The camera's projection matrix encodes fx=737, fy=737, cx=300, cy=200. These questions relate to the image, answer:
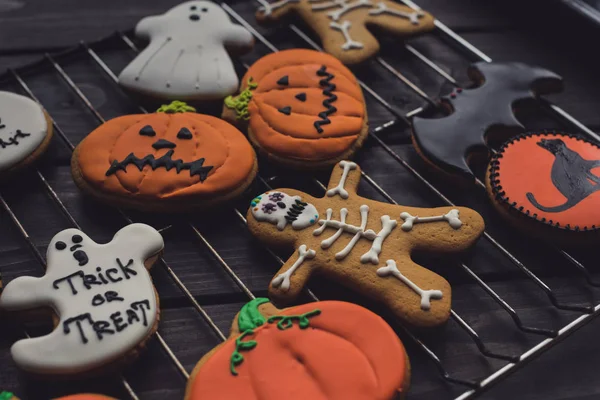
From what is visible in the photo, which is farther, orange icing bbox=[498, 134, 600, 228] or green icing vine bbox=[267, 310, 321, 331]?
orange icing bbox=[498, 134, 600, 228]

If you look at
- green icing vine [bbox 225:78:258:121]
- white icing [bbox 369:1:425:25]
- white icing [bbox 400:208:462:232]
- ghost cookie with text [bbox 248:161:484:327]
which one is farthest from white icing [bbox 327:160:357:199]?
white icing [bbox 369:1:425:25]

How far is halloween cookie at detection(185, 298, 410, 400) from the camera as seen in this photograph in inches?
42.4

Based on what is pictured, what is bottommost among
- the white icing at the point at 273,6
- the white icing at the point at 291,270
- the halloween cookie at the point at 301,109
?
the white icing at the point at 291,270

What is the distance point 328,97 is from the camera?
1.50 meters

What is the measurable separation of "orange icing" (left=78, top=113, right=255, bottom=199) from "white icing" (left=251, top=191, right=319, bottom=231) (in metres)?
0.07

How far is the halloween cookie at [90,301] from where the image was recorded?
111 centimetres

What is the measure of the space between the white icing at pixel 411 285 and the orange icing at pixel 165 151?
0.32m

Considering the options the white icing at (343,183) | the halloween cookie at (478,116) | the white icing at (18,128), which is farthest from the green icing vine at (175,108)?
the halloween cookie at (478,116)

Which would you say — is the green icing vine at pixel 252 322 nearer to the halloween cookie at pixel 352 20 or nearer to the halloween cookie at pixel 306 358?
the halloween cookie at pixel 306 358

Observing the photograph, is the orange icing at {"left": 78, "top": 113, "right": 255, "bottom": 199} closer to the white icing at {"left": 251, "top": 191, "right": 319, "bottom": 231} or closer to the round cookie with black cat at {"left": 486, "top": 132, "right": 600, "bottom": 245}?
the white icing at {"left": 251, "top": 191, "right": 319, "bottom": 231}

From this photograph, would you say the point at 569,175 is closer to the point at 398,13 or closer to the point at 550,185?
the point at 550,185

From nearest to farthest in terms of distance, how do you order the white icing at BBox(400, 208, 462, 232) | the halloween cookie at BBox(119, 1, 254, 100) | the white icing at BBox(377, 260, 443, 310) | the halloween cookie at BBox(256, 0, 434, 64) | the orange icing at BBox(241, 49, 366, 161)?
the white icing at BBox(377, 260, 443, 310), the white icing at BBox(400, 208, 462, 232), the orange icing at BBox(241, 49, 366, 161), the halloween cookie at BBox(119, 1, 254, 100), the halloween cookie at BBox(256, 0, 434, 64)

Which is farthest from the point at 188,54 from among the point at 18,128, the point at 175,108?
the point at 18,128

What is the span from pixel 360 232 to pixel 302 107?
331 mm
